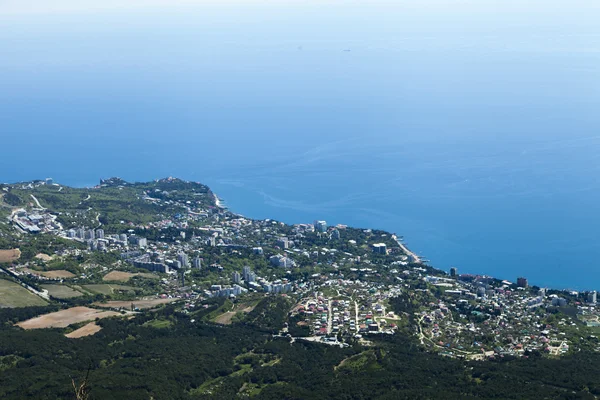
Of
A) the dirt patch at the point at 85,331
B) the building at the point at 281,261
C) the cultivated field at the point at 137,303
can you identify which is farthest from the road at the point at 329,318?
the dirt patch at the point at 85,331

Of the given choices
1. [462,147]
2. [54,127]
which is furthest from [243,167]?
[54,127]

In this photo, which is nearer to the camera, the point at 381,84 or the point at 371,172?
the point at 371,172

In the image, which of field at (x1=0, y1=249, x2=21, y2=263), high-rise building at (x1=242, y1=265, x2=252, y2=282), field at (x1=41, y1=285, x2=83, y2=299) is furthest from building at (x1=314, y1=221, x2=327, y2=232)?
field at (x1=0, y1=249, x2=21, y2=263)

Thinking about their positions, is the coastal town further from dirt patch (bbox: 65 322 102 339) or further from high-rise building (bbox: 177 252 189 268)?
dirt patch (bbox: 65 322 102 339)

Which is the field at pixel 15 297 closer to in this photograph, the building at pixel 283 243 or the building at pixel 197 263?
the building at pixel 197 263

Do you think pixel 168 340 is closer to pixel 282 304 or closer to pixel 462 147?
pixel 282 304

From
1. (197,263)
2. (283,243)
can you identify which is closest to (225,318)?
(197,263)

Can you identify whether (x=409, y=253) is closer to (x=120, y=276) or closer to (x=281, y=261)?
(x=281, y=261)

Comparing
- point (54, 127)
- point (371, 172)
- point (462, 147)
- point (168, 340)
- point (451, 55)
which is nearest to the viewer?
point (168, 340)
